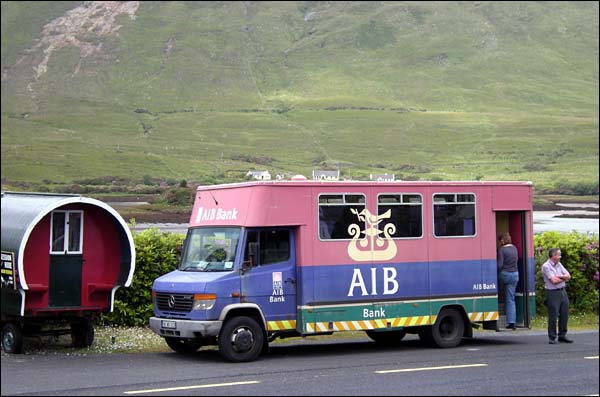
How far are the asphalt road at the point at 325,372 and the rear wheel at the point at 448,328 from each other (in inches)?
9.6

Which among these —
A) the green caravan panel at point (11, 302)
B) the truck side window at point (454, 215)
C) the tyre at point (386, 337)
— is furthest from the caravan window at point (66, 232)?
the truck side window at point (454, 215)

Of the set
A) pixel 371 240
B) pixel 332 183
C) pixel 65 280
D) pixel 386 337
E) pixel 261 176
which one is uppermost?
pixel 261 176

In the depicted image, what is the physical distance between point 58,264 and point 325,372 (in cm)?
514

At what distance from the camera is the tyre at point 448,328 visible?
1853cm

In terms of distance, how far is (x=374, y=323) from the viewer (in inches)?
701

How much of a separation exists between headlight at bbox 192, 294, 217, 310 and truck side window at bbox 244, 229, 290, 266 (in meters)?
0.99

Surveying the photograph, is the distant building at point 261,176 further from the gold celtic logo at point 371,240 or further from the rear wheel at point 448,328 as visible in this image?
the rear wheel at point 448,328

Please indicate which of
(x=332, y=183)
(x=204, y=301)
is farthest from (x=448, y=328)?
(x=204, y=301)

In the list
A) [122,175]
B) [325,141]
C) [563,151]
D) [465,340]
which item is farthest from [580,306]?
[563,151]

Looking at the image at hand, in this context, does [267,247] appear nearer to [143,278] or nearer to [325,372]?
[325,372]

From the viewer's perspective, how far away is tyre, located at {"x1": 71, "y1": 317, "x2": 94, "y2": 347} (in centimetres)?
1720

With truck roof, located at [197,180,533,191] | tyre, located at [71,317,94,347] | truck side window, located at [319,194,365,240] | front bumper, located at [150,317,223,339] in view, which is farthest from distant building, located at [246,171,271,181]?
tyre, located at [71,317,94,347]

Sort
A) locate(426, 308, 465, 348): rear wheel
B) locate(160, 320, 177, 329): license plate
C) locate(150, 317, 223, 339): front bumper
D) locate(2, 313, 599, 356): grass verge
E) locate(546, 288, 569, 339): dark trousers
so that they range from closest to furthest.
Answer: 1. locate(150, 317, 223, 339): front bumper
2. locate(160, 320, 177, 329): license plate
3. locate(2, 313, 599, 356): grass verge
4. locate(426, 308, 465, 348): rear wheel
5. locate(546, 288, 569, 339): dark trousers

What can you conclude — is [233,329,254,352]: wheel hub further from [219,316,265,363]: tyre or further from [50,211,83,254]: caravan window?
[50,211,83,254]: caravan window
